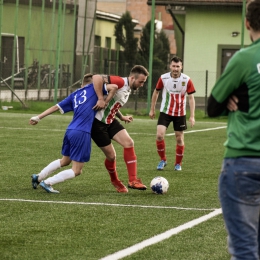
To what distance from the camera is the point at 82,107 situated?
31.8 ft

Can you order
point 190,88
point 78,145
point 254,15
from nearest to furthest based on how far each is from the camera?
point 254,15 < point 78,145 < point 190,88

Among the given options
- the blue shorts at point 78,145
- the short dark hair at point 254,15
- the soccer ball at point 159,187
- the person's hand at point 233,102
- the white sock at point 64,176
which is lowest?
the soccer ball at point 159,187

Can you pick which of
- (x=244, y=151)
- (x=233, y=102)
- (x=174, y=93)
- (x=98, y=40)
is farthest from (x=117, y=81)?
(x=98, y=40)

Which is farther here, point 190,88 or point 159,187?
point 190,88

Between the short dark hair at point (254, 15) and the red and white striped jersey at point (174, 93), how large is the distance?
9.29 metres

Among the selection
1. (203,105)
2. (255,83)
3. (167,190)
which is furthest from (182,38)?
(255,83)

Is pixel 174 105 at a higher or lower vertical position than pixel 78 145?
higher

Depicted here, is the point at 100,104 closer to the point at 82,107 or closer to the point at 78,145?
the point at 82,107

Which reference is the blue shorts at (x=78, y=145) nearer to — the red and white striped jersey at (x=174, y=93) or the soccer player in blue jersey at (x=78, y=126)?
the soccer player in blue jersey at (x=78, y=126)

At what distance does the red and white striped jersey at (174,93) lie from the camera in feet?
44.7

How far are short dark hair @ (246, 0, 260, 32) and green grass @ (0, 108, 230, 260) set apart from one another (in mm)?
2445

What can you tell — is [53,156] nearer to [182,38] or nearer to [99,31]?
[182,38]

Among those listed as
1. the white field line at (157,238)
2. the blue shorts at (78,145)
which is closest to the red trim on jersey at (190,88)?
the blue shorts at (78,145)

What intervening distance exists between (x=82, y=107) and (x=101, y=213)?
1757 millimetres
